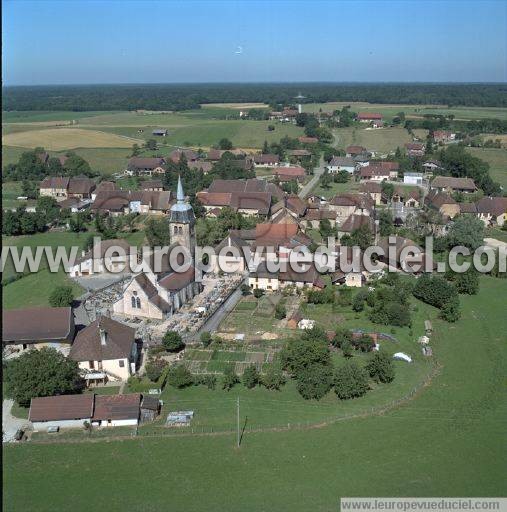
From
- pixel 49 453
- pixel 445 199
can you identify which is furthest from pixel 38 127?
pixel 49 453

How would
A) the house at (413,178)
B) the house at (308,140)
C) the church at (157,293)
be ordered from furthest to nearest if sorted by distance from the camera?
1. the house at (308,140)
2. the house at (413,178)
3. the church at (157,293)

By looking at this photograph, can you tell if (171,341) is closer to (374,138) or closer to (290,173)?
(290,173)

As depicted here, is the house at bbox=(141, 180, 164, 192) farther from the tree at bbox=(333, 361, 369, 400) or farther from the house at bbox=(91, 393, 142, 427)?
the tree at bbox=(333, 361, 369, 400)

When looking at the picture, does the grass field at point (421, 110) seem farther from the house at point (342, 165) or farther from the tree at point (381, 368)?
the tree at point (381, 368)

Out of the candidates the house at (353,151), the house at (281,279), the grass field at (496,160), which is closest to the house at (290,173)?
the house at (353,151)

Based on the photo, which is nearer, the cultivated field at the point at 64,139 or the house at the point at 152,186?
the house at the point at 152,186

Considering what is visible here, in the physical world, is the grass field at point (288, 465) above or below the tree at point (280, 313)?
below

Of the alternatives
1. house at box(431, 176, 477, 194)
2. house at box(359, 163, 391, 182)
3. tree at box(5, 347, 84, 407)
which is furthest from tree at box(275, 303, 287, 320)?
house at box(359, 163, 391, 182)

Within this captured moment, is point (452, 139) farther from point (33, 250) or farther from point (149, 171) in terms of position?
point (33, 250)
